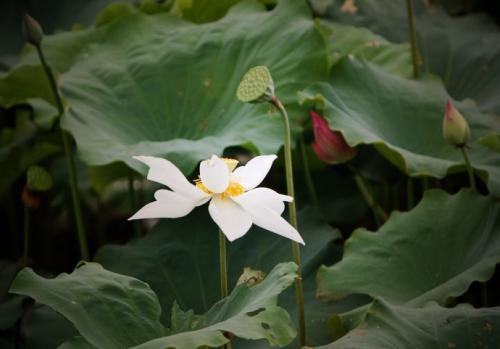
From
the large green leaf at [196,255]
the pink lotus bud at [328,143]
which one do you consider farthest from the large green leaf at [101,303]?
the pink lotus bud at [328,143]

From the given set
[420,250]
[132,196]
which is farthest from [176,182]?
[132,196]

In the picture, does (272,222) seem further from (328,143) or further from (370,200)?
(370,200)

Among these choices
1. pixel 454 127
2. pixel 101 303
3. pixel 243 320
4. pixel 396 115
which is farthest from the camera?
pixel 396 115

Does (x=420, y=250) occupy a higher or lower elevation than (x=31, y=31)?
lower

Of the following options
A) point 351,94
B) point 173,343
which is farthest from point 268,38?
point 173,343

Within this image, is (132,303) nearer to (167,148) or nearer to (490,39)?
(167,148)

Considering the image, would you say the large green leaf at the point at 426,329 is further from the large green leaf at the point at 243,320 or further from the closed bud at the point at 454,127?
the closed bud at the point at 454,127
